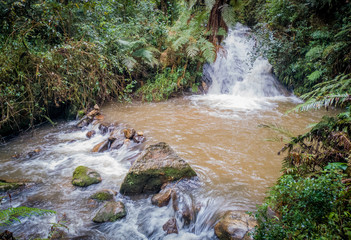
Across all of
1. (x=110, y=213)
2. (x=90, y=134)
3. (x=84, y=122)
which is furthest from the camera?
(x=84, y=122)

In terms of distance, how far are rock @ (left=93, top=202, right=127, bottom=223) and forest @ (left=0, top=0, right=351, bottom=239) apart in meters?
2.00

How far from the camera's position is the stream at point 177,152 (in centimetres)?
288

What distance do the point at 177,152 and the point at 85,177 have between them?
194 centimetres

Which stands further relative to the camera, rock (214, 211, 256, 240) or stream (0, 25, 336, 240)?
stream (0, 25, 336, 240)

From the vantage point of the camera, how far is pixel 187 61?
9039 mm

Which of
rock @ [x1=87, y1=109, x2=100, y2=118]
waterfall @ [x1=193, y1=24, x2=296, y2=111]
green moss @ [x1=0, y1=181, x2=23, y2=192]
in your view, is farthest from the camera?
waterfall @ [x1=193, y1=24, x2=296, y2=111]

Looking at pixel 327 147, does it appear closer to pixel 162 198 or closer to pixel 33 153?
pixel 162 198

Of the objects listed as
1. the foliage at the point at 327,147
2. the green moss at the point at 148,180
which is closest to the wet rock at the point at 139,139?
the green moss at the point at 148,180

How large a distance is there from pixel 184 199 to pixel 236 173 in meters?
1.17

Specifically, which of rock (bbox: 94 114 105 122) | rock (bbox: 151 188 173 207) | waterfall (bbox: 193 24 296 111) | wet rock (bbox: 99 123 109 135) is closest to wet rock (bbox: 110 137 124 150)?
wet rock (bbox: 99 123 109 135)

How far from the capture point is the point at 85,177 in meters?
3.79

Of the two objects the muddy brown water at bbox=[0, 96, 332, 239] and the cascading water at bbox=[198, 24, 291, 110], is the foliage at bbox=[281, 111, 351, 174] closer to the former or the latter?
the muddy brown water at bbox=[0, 96, 332, 239]

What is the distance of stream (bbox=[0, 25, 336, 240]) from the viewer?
2.88 meters

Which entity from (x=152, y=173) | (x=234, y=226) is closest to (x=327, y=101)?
(x=234, y=226)
